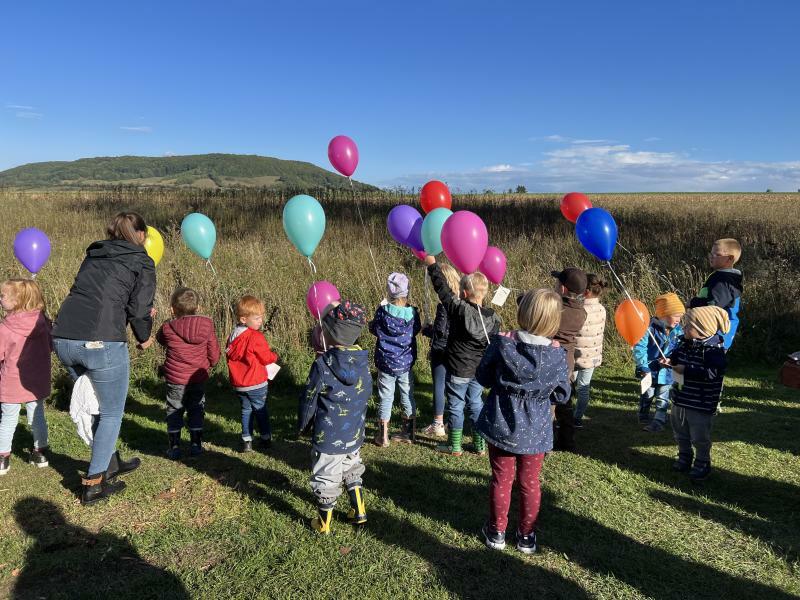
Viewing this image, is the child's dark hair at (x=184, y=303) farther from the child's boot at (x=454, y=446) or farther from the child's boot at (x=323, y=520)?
the child's boot at (x=454, y=446)

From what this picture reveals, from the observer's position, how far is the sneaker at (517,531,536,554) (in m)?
2.89

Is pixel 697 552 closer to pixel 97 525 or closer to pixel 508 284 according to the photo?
pixel 97 525

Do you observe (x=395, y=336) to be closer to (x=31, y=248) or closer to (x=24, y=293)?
(x=24, y=293)

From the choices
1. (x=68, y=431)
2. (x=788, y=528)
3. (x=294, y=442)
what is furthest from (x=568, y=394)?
(x=68, y=431)

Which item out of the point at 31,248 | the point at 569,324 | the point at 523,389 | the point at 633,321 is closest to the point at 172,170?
the point at 31,248

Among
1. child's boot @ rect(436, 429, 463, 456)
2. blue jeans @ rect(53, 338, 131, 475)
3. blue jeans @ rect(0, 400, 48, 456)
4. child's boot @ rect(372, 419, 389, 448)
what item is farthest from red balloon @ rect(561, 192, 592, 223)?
blue jeans @ rect(0, 400, 48, 456)

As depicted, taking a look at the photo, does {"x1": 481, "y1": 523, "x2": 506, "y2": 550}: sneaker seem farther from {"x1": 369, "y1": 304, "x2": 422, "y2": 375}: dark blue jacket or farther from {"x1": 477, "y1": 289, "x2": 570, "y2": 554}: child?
{"x1": 369, "y1": 304, "x2": 422, "y2": 375}: dark blue jacket

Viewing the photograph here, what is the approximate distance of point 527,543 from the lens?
290 centimetres

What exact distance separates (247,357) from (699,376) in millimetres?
3378

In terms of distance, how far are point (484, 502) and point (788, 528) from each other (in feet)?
6.10

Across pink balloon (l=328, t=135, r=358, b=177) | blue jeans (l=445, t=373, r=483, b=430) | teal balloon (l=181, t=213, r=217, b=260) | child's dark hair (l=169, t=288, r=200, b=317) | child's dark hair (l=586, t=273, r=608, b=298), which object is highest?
pink balloon (l=328, t=135, r=358, b=177)

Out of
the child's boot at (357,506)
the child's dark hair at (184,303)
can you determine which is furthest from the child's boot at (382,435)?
the child's dark hair at (184,303)

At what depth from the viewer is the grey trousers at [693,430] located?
3639mm

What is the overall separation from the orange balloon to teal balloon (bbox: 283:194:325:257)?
2.71 meters
